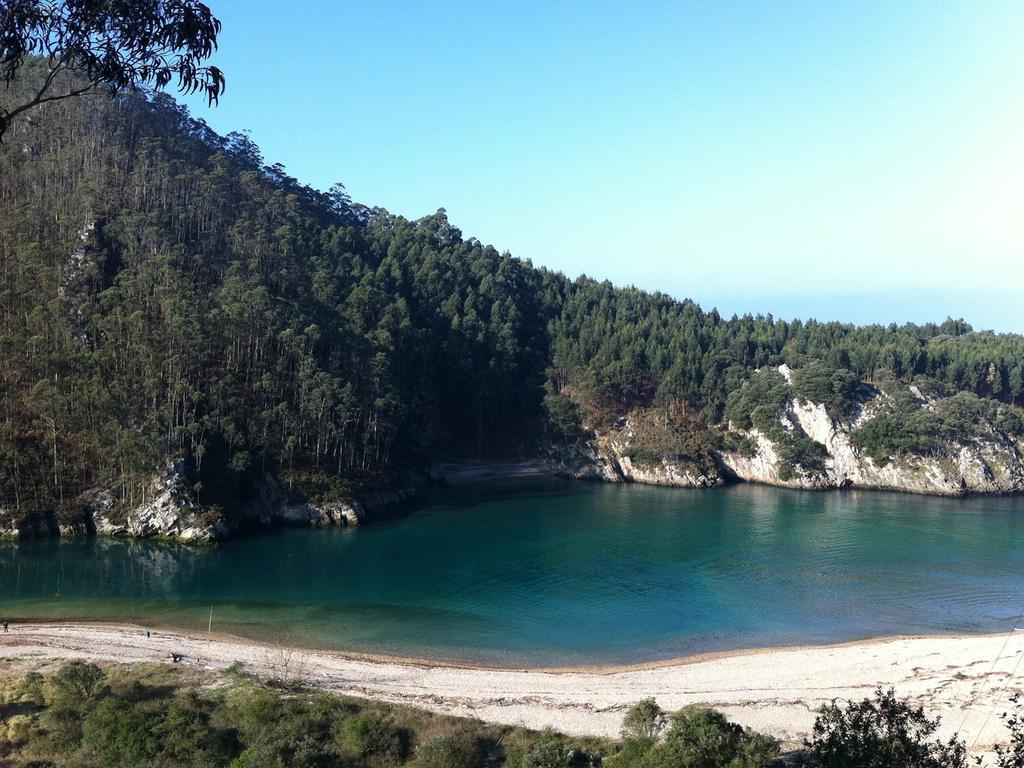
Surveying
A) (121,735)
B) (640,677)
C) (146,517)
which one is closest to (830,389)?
(640,677)

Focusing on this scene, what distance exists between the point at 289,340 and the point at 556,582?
29.0m

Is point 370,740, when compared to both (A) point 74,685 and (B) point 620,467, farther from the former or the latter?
(B) point 620,467

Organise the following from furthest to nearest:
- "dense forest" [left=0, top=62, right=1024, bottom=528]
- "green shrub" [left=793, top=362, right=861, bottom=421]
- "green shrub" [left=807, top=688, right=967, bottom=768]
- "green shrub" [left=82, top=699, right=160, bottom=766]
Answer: "green shrub" [left=793, top=362, right=861, bottom=421]
"dense forest" [left=0, top=62, right=1024, bottom=528]
"green shrub" [left=82, top=699, right=160, bottom=766]
"green shrub" [left=807, top=688, right=967, bottom=768]

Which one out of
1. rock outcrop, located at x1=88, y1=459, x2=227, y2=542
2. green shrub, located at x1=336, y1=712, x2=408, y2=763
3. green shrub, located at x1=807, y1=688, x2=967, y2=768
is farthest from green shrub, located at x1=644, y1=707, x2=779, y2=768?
rock outcrop, located at x1=88, y1=459, x2=227, y2=542

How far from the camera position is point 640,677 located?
28.3 m

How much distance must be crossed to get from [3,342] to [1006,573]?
65895mm

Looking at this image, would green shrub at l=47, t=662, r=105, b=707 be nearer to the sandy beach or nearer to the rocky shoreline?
the sandy beach

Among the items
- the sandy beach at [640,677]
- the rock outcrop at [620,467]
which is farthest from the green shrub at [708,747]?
the rock outcrop at [620,467]

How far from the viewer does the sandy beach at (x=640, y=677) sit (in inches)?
954

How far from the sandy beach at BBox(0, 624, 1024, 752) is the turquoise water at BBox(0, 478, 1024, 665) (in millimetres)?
2167

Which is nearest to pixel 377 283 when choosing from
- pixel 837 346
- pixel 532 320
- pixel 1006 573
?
pixel 532 320

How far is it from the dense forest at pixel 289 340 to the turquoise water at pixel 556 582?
7.22m

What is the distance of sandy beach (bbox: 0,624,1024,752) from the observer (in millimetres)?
24234

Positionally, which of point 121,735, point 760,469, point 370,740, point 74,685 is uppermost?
point 760,469
